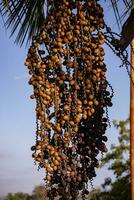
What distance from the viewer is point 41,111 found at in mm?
2467

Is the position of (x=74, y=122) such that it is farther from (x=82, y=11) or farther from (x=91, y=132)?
(x=82, y=11)

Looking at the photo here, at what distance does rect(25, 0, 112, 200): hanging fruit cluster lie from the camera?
2379mm

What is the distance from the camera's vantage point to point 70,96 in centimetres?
251

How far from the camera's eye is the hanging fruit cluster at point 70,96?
2.38 metres

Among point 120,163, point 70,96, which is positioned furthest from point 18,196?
point 70,96

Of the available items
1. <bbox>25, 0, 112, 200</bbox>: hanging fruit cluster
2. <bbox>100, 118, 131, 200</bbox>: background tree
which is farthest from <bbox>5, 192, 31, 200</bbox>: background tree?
<bbox>25, 0, 112, 200</bbox>: hanging fruit cluster

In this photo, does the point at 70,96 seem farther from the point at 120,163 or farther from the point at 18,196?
the point at 18,196

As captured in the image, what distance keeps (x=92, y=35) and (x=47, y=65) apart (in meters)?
0.40

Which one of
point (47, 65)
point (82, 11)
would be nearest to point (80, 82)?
point (47, 65)

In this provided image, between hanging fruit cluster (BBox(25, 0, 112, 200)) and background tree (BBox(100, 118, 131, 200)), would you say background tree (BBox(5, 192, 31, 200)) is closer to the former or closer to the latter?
background tree (BBox(100, 118, 131, 200))

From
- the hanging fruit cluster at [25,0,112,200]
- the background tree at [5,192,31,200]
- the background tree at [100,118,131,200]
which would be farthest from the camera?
the background tree at [5,192,31,200]

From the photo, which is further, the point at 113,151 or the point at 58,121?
the point at 113,151

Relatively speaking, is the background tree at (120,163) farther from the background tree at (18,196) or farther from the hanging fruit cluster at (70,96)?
the background tree at (18,196)

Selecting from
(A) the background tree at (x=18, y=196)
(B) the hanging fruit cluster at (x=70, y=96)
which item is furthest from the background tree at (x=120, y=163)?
(A) the background tree at (x=18, y=196)
